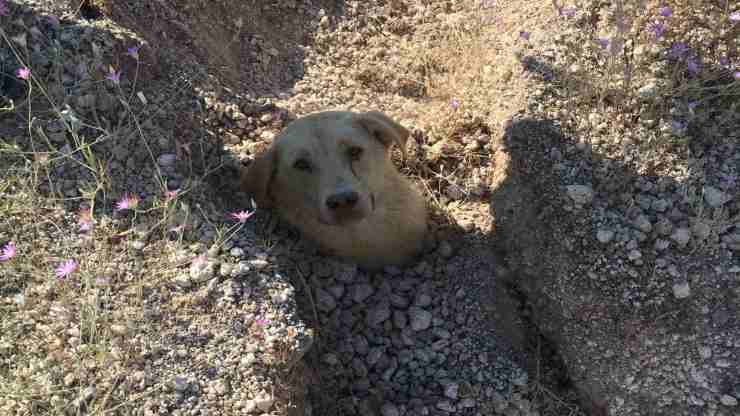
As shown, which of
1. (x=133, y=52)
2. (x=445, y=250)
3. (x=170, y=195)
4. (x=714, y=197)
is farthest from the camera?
(x=445, y=250)

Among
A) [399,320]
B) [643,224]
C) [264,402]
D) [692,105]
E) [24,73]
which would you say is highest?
[24,73]

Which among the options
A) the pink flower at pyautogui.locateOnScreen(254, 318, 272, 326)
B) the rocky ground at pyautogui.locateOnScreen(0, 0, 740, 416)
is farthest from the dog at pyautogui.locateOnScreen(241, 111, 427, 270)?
the pink flower at pyautogui.locateOnScreen(254, 318, 272, 326)

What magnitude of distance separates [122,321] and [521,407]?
1.93 meters

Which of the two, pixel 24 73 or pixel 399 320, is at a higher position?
pixel 24 73

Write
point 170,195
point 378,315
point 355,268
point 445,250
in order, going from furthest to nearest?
point 445,250
point 355,268
point 378,315
point 170,195

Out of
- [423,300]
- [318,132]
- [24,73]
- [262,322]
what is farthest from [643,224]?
[24,73]

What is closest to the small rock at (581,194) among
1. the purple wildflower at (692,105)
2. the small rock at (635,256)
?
the small rock at (635,256)

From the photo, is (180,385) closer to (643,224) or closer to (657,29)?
(643,224)

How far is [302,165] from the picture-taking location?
3807mm

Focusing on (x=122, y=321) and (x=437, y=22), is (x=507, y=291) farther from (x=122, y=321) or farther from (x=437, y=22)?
(x=437, y=22)

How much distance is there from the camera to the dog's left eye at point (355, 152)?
381 cm

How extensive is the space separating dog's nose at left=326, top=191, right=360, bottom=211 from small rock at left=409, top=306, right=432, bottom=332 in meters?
0.68

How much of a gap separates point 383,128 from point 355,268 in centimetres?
89

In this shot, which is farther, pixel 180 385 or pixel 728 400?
pixel 728 400
